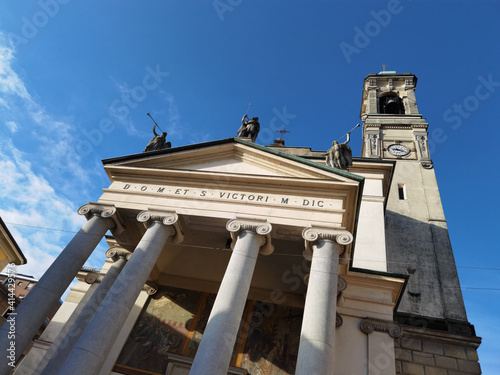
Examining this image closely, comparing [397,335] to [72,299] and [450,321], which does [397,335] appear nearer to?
[450,321]

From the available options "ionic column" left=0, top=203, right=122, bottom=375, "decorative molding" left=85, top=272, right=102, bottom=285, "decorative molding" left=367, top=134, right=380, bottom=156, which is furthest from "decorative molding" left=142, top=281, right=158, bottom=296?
"decorative molding" left=367, top=134, right=380, bottom=156

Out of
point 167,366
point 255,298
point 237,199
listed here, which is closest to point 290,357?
point 255,298

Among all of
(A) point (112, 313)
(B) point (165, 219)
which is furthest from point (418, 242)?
(A) point (112, 313)

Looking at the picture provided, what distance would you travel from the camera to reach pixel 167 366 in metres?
10.9

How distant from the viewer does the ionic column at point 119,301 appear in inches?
294

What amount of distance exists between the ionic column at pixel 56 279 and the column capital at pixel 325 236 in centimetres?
626

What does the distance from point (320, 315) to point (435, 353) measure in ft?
20.9

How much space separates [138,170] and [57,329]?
21.8 ft

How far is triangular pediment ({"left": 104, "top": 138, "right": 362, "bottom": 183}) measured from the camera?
11148 mm

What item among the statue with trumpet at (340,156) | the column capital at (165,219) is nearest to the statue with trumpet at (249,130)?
the statue with trumpet at (340,156)

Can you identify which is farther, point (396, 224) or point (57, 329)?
point (396, 224)

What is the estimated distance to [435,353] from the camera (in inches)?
437

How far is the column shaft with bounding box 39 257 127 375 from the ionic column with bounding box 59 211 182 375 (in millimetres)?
2329

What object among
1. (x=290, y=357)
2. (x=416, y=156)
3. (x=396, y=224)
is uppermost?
(x=416, y=156)
